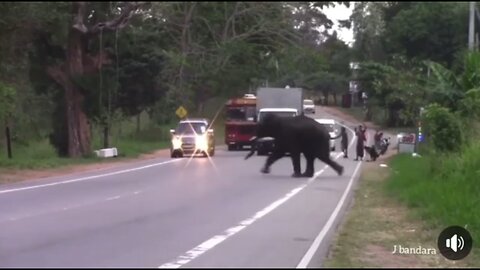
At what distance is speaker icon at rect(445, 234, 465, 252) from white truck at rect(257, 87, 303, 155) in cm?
403

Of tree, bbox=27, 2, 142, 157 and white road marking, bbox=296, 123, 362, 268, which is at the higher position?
tree, bbox=27, 2, 142, 157

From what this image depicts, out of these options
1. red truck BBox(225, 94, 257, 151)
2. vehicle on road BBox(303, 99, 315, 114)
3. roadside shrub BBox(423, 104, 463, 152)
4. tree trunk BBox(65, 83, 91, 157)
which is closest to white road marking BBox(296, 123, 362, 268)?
vehicle on road BBox(303, 99, 315, 114)

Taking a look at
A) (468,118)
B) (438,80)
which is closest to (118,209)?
(468,118)

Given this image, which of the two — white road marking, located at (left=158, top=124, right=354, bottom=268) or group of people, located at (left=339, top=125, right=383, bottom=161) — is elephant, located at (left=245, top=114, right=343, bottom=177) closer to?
white road marking, located at (left=158, top=124, right=354, bottom=268)

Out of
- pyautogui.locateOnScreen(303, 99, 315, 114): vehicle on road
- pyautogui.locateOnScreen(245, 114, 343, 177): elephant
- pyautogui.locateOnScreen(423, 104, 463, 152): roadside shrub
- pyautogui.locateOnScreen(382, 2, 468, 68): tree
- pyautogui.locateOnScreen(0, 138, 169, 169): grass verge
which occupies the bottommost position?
pyautogui.locateOnScreen(0, 138, 169, 169): grass verge

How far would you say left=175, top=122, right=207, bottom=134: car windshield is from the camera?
117 feet

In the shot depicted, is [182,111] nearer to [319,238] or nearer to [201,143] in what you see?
[201,143]

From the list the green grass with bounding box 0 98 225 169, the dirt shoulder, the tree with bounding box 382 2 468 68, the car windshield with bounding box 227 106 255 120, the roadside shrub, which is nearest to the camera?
the dirt shoulder

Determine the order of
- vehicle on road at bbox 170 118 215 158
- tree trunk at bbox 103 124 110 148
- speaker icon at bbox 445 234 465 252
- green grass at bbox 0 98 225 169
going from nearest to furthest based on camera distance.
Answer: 1. speaker icon at bbox 445 234 465 252
2. green grass at bbox 0 98 225 169
3. tree trunk at bbox 103 124 110 148
4. vehicle on road at bbox 170 118 215 158

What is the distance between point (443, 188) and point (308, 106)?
301 cm

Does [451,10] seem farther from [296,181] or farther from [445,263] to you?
[445,263]

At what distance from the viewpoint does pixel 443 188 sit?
16766 mm

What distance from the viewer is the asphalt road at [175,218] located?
1066cm

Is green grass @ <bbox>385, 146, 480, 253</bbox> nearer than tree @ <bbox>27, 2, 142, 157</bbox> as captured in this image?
Yes
